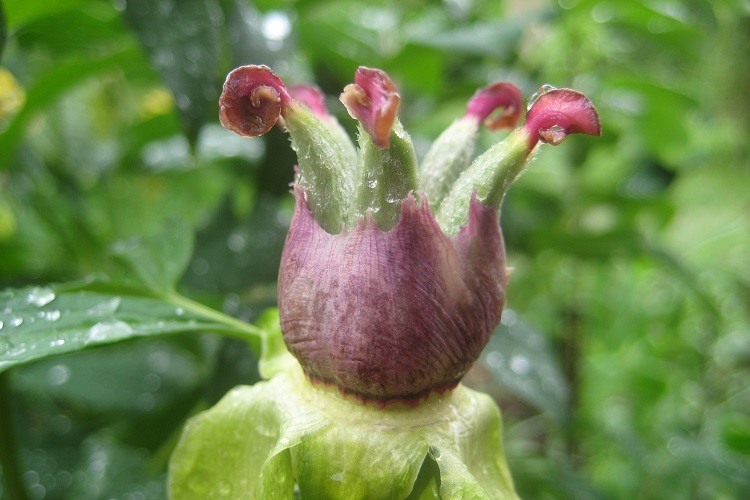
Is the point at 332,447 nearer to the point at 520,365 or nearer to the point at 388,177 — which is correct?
the point at 388,177

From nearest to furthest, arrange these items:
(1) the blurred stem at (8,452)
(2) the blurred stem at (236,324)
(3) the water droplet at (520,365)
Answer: (2) the blurred stem at (236,324), (1) the blurred stem at (8,452), (3) the water droplet at (520,365)

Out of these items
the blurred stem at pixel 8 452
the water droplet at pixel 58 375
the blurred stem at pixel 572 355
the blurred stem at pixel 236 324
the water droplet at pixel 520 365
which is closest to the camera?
the blurred stem at pixel 236 324

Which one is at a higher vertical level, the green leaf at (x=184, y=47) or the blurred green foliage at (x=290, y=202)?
the green leaf at (x=184, y=47)

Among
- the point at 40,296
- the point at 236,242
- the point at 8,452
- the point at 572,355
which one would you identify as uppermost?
the point at 40,296

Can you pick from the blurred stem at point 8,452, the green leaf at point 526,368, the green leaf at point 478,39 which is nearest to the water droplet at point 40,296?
the blurred stem at point 8,452

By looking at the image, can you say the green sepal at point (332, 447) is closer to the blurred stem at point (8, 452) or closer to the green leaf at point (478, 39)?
the blurred stem at point (8, 452)

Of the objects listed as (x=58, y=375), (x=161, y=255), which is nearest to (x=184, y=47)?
(x=161, y=255)
